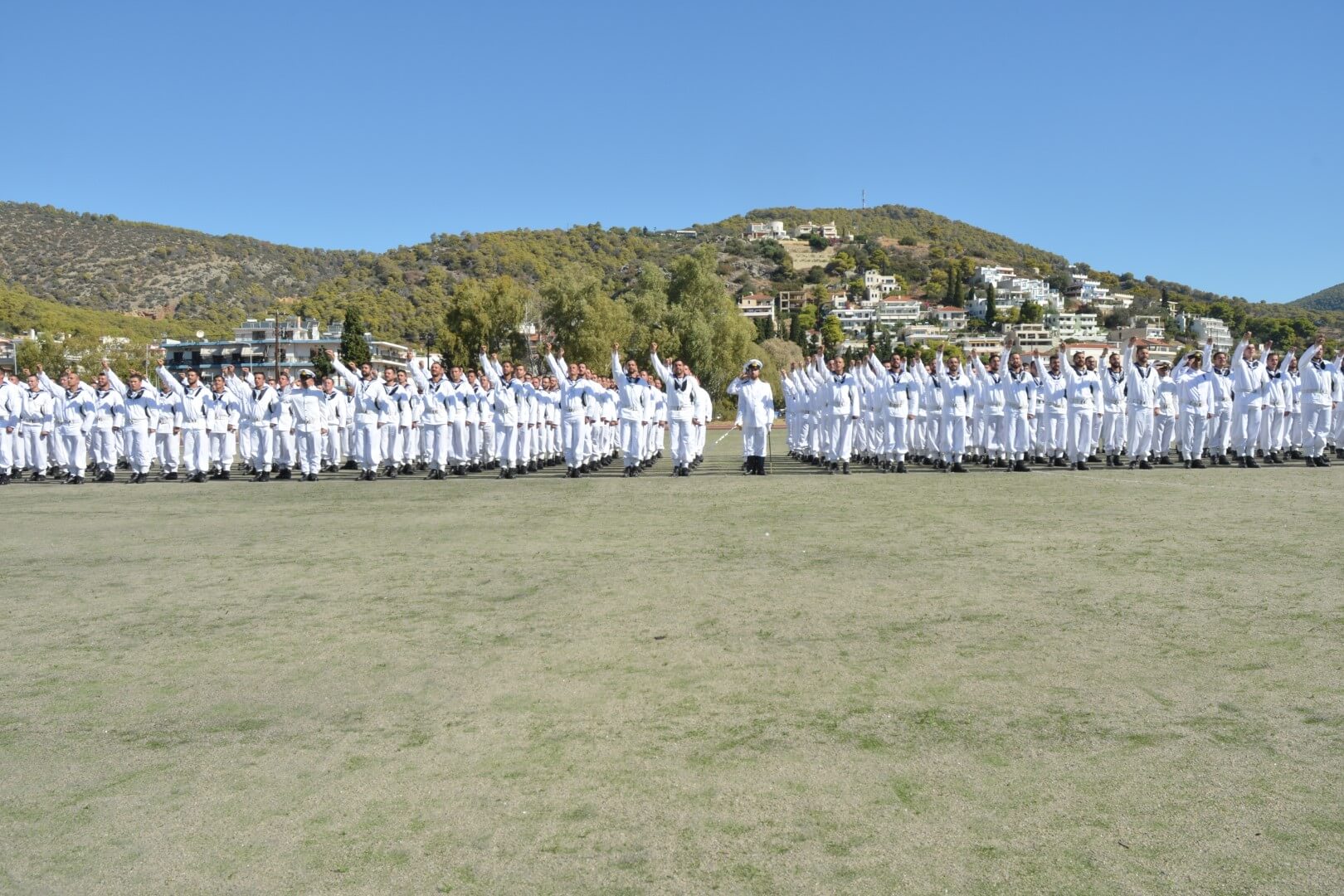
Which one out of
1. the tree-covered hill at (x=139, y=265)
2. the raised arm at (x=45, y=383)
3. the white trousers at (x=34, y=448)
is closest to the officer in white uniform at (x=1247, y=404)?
the white trousers at (x=34, y=448)

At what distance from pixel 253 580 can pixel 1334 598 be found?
7.60 metres

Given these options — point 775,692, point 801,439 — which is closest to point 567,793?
point 775,692

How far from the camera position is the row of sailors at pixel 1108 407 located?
19125mm

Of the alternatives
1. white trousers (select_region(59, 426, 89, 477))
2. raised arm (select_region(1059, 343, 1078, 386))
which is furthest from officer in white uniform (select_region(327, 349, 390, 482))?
raised arm (select_region(1059, 343, 1078, 386))

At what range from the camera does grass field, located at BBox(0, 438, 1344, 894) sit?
3.36 meters

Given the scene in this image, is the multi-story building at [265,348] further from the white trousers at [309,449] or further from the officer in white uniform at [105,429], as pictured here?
the white trousers at [309,449]

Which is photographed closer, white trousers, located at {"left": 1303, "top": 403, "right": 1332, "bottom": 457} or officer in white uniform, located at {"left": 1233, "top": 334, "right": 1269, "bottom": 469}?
white trousers, located at {"left": 1303, "top": 403, "right": 1332, "bottom": 457}

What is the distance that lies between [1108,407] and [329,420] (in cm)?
1474

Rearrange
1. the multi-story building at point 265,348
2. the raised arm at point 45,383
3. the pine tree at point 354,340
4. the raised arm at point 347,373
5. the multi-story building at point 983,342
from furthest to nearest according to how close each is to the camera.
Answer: the multi-story building at point 983,342, the multi-story building at point 265,348, the pine tree at point 354,340, the raised arm at point 45,383, the raised arm at point 347,373

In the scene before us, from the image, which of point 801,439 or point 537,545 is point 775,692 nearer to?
point 537,545

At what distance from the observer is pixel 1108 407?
63.2ft

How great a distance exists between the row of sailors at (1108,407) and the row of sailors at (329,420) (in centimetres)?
394

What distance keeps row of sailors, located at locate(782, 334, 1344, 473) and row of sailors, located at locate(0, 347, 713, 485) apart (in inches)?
155

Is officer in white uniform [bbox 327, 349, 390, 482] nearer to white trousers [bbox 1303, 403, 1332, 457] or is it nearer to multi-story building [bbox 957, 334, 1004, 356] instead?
white trousers [bbox 1303, 403, 1332, 457]
